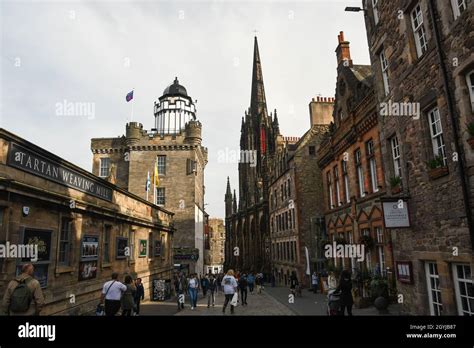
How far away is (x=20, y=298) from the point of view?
543 cm

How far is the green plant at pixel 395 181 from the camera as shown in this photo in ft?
36.3

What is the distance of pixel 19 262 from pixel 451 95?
11.7 m

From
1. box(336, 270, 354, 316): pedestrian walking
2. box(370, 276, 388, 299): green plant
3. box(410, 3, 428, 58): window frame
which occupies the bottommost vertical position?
box(370, 276, 388, 299): green plant

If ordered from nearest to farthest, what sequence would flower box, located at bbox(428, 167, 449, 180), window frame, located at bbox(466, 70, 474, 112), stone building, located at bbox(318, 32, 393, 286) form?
window frame, located at bbox(466, 70, 474, 112), flower box, located at bbox(428, 167, 449, 180), stone building, located at bbox(318, 32, 393, 286)

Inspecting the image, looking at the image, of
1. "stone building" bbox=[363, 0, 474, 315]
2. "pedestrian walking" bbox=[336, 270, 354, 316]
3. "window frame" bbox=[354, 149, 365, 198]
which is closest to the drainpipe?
"stone building" bbox=[363, 0, 474, 315]

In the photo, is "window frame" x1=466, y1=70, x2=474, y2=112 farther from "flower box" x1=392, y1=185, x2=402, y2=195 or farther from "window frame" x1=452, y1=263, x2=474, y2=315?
"flower box" x1=392, y1=185, x2=402, y2=195

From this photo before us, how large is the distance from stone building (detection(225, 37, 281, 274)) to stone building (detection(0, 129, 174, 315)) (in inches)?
1369

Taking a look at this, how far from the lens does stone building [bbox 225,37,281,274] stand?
5225cm

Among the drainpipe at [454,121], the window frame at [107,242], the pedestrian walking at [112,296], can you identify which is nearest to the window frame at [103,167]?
the window frame at [107,242]

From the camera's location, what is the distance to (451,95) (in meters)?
7.81

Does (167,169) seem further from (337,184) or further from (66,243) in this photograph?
(66,243)

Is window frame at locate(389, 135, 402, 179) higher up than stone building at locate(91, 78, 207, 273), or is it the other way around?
stone building at locate(91, 78, 207, 273)

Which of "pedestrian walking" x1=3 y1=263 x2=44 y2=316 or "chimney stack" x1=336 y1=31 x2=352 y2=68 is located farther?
"chimney stack" x1=336 y1=31 x2=352 y2=68
